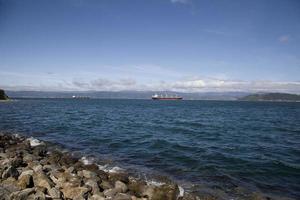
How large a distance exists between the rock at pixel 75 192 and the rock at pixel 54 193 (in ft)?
1.50

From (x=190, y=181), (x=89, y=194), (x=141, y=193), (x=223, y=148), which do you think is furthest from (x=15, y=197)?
(x=223, y=148)

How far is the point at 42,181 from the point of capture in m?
11.3

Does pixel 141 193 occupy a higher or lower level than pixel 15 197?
lower

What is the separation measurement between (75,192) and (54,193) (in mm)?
805

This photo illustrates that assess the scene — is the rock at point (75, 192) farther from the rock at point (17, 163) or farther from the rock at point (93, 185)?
the rock at point (17, 163)

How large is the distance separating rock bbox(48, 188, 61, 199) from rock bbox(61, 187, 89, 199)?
0.46 meters

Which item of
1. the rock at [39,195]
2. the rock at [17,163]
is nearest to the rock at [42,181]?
the rock at [39,195]

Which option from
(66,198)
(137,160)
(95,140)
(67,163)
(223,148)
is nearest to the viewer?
(66,198)

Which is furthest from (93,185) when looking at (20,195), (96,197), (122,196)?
(20,195)

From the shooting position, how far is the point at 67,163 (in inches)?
648

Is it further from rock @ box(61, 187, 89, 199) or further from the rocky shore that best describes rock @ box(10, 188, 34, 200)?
rock @ box(61, 187, 89, 199)

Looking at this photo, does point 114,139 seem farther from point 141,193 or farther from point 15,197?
point 15,197

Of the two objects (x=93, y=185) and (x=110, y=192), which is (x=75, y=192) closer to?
(x=93, y=185)

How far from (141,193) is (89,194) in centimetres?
229
